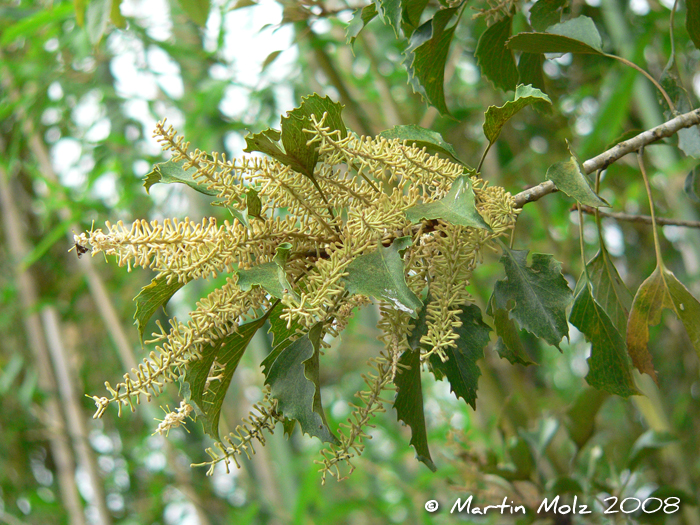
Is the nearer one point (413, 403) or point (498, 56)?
point (413, 403)

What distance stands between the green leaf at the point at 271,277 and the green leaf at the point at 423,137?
128mm

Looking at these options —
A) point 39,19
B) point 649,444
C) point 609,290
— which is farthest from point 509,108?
point 39,19

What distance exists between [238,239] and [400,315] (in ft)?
0.32

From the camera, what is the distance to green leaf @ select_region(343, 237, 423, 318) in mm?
275

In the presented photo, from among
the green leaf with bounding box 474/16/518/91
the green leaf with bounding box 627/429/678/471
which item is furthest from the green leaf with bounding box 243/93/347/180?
the green leaf with bounding box 627/429/678/471

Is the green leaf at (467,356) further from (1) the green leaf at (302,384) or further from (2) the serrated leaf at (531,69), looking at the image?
(2) the serrated leaf at (531,69)

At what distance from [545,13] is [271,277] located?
13.1 inches

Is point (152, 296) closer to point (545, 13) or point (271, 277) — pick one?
point (271, 277)

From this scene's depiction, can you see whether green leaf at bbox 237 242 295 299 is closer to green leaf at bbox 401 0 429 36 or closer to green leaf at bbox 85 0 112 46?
green leaf at bbox 401 0 429 36

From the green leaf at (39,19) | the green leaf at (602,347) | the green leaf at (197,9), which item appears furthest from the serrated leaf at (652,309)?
the green leaf at (39,19)

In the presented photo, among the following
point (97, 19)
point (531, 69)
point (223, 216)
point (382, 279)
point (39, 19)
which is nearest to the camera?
point (382, 279)

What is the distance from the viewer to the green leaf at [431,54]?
0.43m

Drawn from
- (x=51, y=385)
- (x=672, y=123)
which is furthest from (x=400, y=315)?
(x=51, y=385)

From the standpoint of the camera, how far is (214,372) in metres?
0.33
